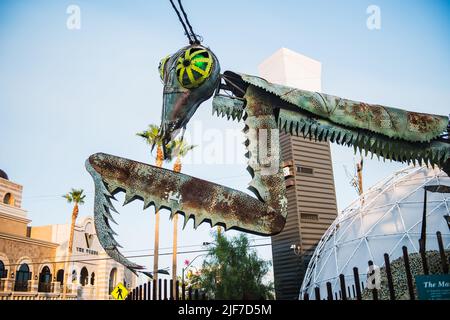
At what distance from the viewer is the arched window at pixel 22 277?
27336mm

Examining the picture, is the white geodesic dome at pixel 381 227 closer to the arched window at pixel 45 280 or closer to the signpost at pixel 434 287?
the signpost at pixel 434 287

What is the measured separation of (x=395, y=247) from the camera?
42.9 feet

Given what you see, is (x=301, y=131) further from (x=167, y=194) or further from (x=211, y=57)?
(x=167, y=194)

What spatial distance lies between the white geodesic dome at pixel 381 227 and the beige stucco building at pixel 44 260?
20.2 meters

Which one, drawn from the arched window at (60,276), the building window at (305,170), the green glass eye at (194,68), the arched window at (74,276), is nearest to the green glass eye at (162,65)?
the green glass eye at (194,68)

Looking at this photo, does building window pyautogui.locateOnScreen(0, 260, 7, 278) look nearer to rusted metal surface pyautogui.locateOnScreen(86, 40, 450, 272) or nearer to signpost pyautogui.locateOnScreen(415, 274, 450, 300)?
rusted metal surface pyautogui.locateOnScreen(86, 40, 450, 272)

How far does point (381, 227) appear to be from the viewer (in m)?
14.6

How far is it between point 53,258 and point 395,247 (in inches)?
1138

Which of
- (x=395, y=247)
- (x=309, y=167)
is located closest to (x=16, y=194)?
(x=309, y=167)

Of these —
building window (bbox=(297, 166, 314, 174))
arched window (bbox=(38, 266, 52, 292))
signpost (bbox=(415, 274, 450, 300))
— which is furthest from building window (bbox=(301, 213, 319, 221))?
arched window (bbox=(38, 266, 52, 292))

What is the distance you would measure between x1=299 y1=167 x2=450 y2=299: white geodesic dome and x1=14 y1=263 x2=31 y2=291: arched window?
72.4ft

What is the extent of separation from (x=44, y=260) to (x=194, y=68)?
3174cm

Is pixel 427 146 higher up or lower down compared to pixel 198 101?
lower down

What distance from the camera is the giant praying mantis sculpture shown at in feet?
11.6
